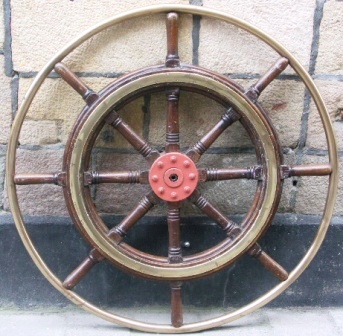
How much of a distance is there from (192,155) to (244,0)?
1.75 ft

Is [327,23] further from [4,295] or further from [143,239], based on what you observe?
[4,295]

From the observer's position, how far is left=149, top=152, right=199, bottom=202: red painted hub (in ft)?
5.85

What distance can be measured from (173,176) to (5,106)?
2.04 ft

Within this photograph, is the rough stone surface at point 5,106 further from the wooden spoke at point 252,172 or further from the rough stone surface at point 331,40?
the rough stone surface at point 331,40

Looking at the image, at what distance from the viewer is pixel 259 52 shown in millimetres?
1902

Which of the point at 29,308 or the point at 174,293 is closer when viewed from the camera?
the point at 174,293

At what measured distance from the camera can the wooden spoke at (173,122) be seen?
178cm

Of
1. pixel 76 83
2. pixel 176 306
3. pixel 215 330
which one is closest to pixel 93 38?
pixel 76 83

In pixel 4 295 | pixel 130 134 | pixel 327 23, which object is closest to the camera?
pixel 130 134

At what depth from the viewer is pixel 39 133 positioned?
1952 millimetres

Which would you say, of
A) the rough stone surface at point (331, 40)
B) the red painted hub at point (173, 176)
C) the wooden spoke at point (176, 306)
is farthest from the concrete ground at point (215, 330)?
the rough stone surface at point (331, 40)

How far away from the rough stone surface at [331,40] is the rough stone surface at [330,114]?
5 cm

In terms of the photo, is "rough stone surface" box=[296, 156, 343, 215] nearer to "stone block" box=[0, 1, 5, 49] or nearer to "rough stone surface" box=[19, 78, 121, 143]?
"rough stone surface" box=[19, 78, 121, 143]

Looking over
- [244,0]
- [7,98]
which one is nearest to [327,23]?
[244,0]
